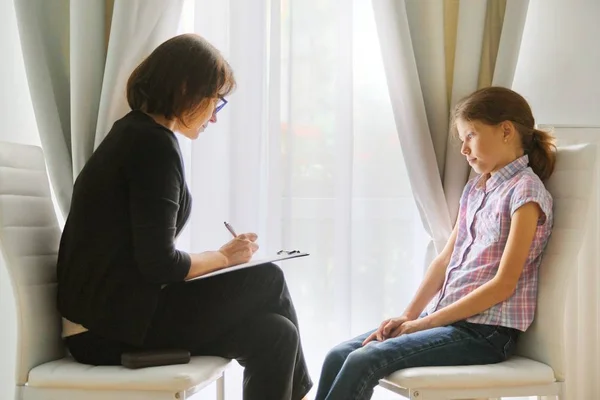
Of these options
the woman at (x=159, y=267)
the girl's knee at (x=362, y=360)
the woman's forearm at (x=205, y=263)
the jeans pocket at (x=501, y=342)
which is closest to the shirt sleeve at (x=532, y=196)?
the jeans pocket at (x=501, y=342)

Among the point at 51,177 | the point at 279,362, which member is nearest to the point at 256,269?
the point at 279,362

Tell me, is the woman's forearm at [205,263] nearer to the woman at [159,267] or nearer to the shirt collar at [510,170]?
the woman at [159,267]

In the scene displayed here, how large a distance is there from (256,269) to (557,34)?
52.8 inches

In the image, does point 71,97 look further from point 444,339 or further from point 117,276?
point 444,339

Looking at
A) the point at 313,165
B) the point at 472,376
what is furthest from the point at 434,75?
the point at 472,376

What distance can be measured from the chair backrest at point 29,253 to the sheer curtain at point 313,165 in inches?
22.8

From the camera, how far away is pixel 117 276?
4.77 feet

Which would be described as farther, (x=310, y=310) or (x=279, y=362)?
(x=310, y=310)

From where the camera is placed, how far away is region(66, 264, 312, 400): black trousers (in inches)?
58.6

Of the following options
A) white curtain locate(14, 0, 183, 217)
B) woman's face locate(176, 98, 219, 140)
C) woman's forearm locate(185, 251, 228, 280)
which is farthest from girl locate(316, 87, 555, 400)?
white curtain locate(14, 0, 183, 217)

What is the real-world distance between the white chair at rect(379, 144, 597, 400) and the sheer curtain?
0.63m

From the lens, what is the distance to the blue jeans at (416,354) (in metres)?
1.48

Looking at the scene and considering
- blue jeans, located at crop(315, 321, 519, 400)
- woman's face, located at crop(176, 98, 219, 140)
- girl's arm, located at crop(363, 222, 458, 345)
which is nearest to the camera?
blue jeans, located at crop(315, 321, 519, 400)

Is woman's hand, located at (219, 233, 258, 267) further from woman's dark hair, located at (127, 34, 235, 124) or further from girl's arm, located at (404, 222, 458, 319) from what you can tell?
girl's arm, located at (404, 222, 458, 319)
